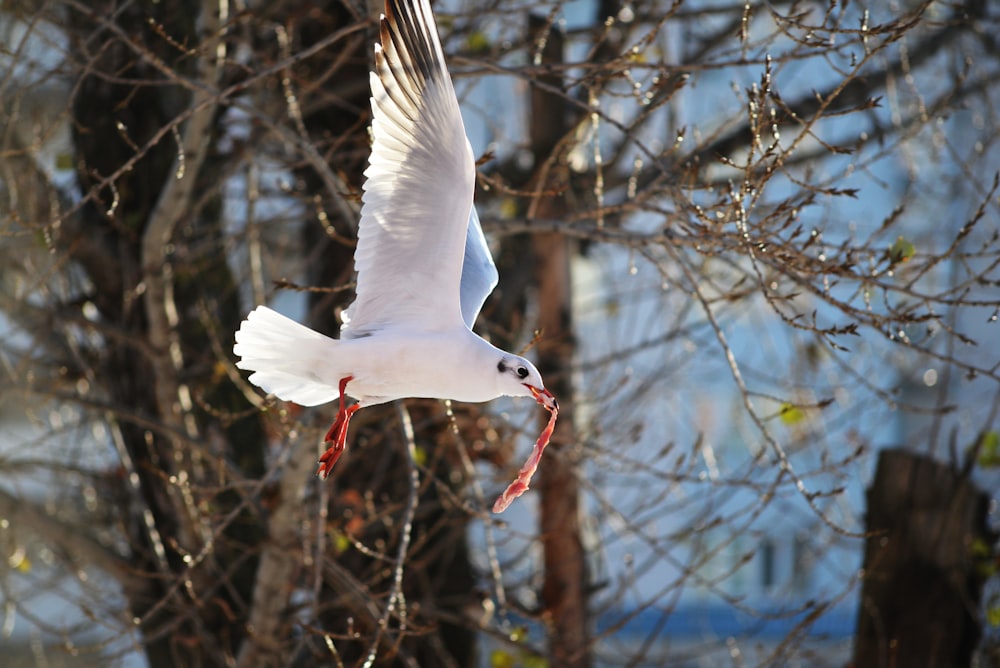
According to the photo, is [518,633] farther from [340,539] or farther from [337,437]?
[337,437]

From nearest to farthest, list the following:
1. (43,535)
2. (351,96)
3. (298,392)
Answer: (298,392) < (43,535) < (351,96)

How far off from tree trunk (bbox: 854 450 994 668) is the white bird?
2358 mm

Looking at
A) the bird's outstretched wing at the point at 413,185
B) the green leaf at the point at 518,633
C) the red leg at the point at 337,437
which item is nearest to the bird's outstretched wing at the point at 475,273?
the bird's outstretched wing at the point at 413,185

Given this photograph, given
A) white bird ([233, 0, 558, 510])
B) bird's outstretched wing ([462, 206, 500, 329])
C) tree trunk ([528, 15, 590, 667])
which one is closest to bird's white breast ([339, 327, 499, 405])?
white bird ([233, 0, 558, 510])

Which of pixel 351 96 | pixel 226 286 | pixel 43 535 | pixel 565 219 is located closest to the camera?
pixel 565 219

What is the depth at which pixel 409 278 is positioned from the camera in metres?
2.85

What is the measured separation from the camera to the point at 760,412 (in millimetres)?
10117

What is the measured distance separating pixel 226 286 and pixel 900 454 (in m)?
2.94

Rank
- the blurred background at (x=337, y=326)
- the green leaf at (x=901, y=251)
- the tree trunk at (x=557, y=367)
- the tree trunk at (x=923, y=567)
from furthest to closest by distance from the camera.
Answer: the tree trunk at (x=557, y=367)
the tree trunk at (x=923, y=567)
the blurred background at (x=337, y=326)
the green leaf at (x=901, y=251)

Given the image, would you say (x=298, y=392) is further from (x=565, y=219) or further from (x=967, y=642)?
(x=967, y=642)

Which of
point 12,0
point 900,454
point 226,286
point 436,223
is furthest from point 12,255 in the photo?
point 900,454

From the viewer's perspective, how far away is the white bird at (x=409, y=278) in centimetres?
266

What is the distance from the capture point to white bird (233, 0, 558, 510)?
266 centimetres

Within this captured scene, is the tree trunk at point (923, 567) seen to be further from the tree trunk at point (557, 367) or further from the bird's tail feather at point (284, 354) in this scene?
the bird's tail feather at point (284, 354)
